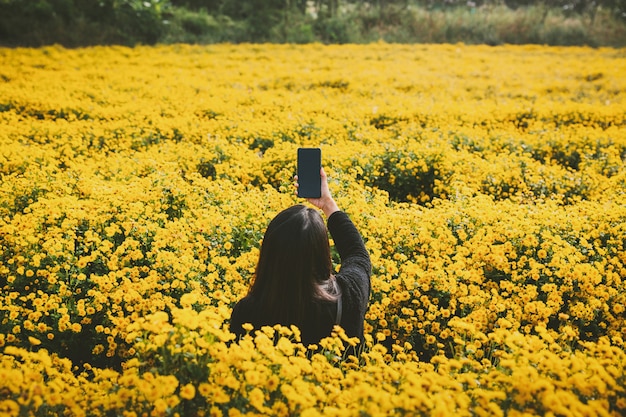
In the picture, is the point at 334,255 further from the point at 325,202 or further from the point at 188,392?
the point at 188,392

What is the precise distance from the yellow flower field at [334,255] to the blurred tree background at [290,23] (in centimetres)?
933

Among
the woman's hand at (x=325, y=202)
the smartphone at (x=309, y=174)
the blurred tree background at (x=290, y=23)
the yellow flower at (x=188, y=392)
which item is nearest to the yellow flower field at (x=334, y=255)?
the yellow flower at (x=188, y=392)

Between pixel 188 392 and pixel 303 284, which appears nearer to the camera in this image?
pixel 188 392

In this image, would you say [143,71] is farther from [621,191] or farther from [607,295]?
[607,295]

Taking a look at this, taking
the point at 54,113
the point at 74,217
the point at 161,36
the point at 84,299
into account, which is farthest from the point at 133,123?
the point at 161,36

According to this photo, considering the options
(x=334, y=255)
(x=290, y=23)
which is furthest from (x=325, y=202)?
(x=290, y=23)

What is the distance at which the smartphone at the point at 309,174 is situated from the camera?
10.0 feet

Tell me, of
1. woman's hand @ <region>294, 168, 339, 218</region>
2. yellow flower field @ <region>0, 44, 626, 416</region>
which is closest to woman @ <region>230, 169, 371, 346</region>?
yellow flower field @ <region>0, 44, 626, 416</region>

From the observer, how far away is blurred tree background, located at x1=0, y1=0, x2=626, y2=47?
1992 cm

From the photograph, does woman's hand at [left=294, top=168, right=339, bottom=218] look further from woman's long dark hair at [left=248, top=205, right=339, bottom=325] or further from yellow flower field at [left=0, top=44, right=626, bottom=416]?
yellow flower field at [left=0, top=44, right=626, bottom=416]

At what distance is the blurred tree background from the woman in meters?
20.5

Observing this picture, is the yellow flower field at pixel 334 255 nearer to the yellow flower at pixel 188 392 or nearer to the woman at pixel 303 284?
the yellow flower at pixel 188 392

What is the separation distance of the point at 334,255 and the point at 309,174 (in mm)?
1479

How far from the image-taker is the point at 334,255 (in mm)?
4441
